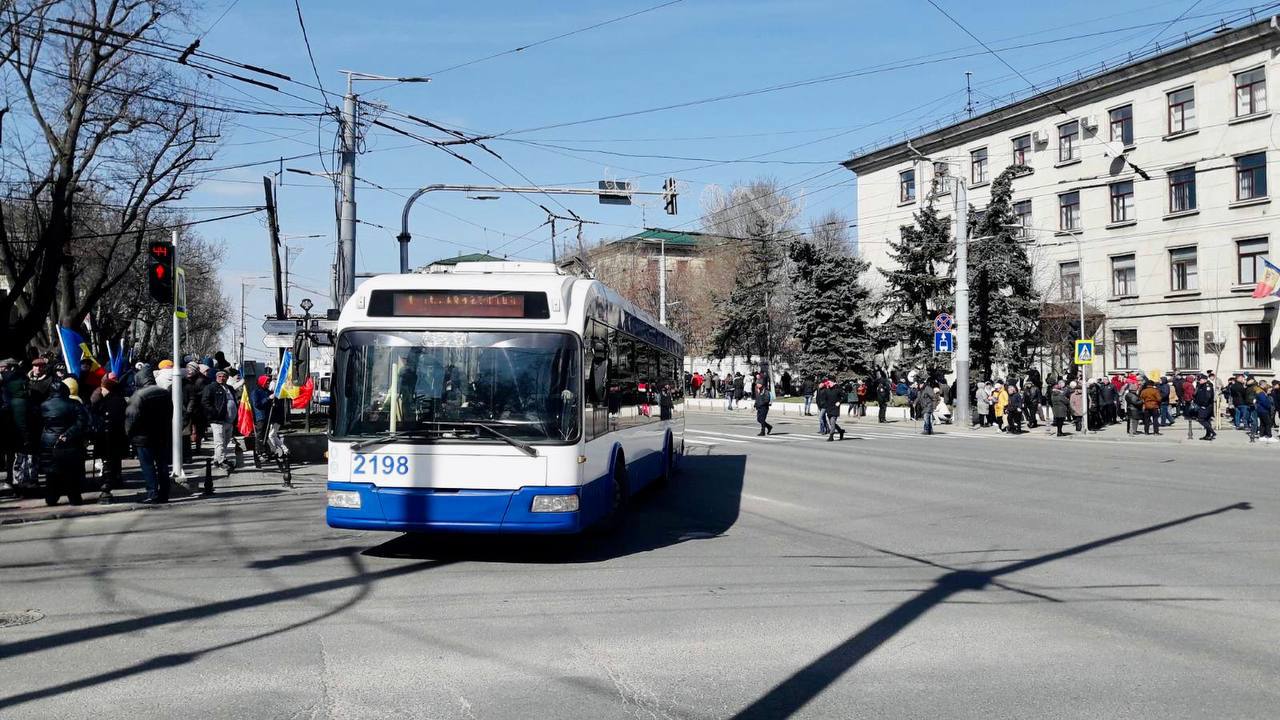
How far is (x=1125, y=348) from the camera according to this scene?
46188mm

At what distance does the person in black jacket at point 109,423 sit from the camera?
13.6 m

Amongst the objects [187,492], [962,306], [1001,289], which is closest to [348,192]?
[187,492]

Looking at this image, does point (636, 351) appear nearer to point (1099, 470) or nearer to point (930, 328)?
point (1099, 470)

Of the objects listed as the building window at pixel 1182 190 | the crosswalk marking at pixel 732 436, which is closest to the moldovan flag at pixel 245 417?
the crosswalk marking at pixel 732 436

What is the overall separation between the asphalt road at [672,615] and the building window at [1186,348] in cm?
3262

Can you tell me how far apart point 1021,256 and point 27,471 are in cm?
3766

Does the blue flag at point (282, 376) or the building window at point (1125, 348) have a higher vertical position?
the building window at point (1125, 348)

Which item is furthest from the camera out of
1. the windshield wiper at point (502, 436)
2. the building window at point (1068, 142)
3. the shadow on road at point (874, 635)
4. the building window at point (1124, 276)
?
the building window at point (1068, 142)

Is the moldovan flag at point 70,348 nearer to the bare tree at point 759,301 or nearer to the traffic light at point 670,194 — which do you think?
the traffic light at point 670,194

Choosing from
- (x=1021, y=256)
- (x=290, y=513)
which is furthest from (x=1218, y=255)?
(x=290, y=513)

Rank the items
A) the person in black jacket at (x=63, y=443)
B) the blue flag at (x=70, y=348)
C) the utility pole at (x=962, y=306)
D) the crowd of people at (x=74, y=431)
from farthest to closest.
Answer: the utility pole at (x=962, y=306) → the blue flag at (x=70, y=348) → the crowd of people at (x=74, y=431) → the person in black jacket at (x=63, y=443)

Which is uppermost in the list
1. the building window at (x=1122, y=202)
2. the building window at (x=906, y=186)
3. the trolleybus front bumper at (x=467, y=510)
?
the building window at (x=906, y=186)

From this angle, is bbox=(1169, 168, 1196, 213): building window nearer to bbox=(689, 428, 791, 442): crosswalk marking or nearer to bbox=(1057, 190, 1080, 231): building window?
bbox=(1057, 190, 1080, 231): building window

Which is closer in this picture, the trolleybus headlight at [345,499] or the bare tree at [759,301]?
the trolleybus headlight at [345,499]
